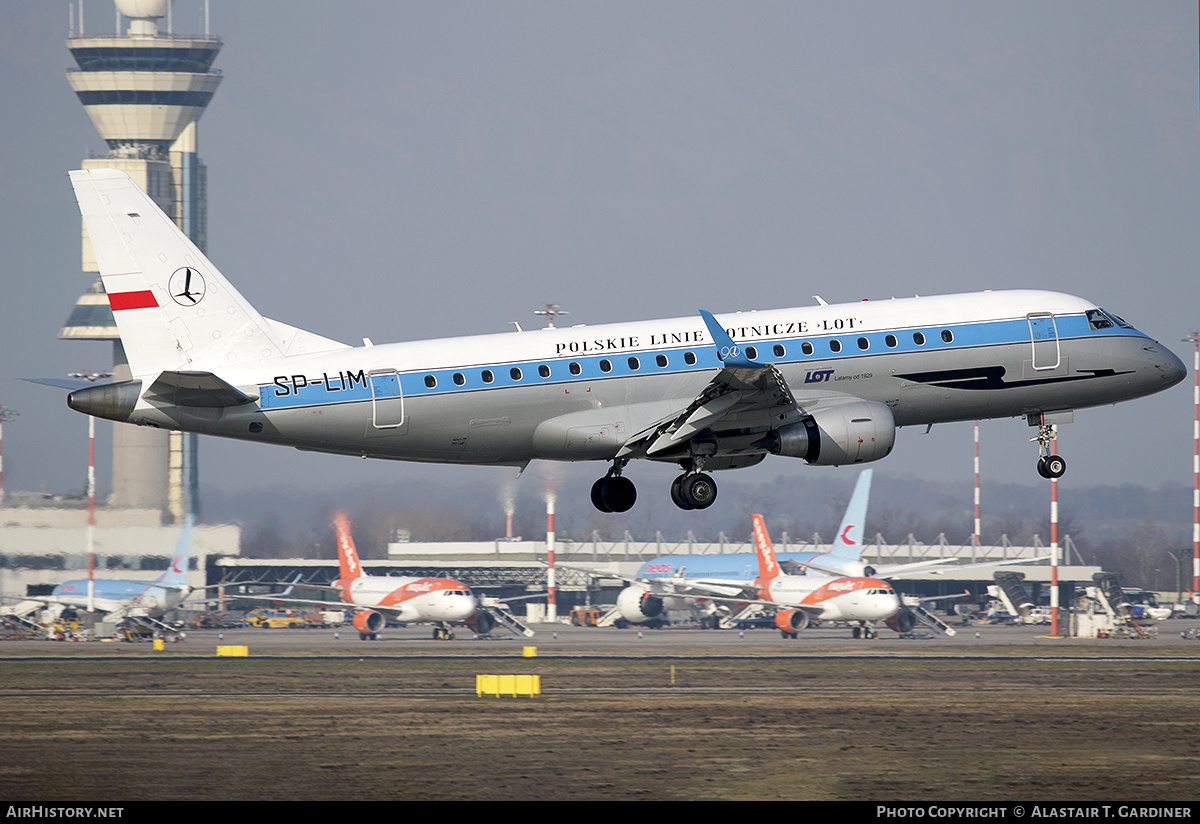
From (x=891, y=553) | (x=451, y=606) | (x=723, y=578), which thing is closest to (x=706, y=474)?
(x=451, y=606)

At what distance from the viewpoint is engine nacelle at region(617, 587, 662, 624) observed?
4001 inches

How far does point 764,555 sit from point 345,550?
27.1 meters

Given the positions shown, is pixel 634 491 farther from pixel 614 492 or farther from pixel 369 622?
pixel 369 622

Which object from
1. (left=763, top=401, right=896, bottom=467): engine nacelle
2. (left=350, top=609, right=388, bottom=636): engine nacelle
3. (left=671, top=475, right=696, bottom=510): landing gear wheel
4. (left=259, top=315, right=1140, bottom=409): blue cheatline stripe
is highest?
(left=259, top=315, right=1140, bottom=409): blue cheatline stripe

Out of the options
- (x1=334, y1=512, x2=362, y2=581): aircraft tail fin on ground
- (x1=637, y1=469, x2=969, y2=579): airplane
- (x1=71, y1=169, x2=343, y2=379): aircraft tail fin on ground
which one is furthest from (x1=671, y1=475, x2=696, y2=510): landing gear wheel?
(x1=637, y1=469, x2=969, y2=579): airplane

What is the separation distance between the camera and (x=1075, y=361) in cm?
4331

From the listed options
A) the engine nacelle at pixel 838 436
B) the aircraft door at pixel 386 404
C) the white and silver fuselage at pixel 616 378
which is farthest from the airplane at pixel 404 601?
the engine nacelle at pixel 838 436

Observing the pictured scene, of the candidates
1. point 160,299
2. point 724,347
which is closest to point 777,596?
point 724,347

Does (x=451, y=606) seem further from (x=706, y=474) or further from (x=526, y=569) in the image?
(x=706, y=474)

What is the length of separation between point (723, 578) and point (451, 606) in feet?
77.8

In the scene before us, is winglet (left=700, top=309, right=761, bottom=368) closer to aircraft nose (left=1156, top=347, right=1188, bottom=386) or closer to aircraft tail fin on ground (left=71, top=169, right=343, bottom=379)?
aircraft tail fin on ground (left=71, top=169, right=343, bottom=379)

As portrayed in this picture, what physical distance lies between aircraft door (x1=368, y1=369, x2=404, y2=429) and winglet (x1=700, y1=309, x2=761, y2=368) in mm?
8336

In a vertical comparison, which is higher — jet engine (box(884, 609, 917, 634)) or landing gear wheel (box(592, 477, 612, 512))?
landing gear wheel (box(592, 477, 612, 512))

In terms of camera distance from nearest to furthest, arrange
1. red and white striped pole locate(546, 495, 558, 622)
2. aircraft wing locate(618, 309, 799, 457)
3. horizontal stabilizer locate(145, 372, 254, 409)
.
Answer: horizontal stabilizer locate(145, 372, 254, 409) → aircraft wing locate(618, 309, 799, 457) → red and white striped pole locate(546, 495, 558, 622)
